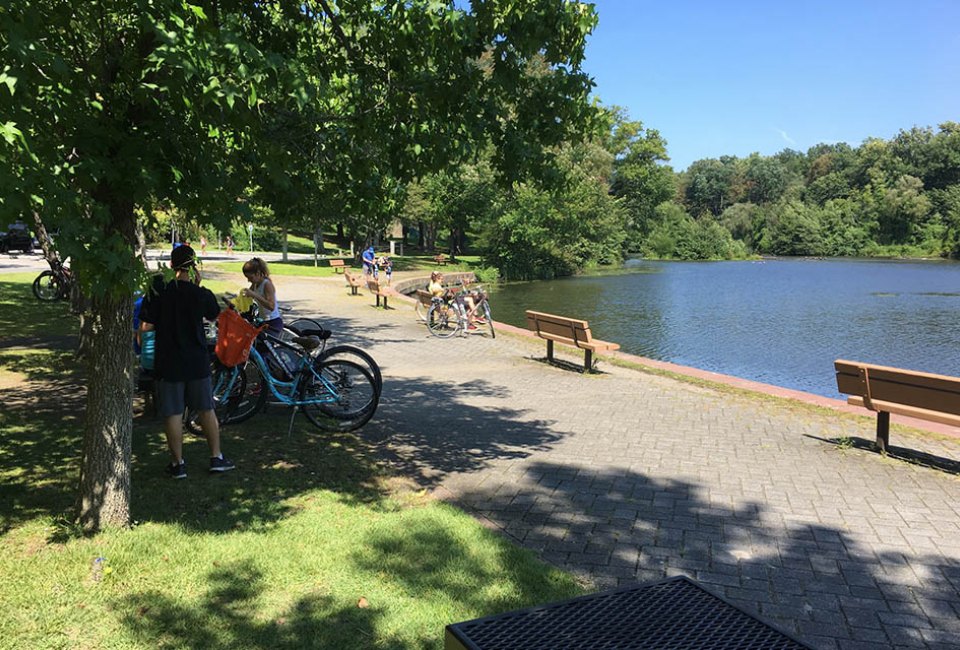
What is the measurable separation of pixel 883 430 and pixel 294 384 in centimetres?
543

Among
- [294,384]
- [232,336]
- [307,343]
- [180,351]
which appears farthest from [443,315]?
[180,351]

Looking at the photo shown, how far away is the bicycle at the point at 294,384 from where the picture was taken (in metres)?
6.41

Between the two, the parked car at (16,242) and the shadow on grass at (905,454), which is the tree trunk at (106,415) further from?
the parked car at (16,242)

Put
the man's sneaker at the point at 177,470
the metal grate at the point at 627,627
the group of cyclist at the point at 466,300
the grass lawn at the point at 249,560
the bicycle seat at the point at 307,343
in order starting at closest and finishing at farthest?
the metal grate at the point at 627,627
the grass lawn at the point at 249,560
the man's sneaker at the point at 177,470
the bicycle seat at the point at 307,343
the group of cyclist at the point at 466,300

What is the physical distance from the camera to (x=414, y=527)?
4.36 metres

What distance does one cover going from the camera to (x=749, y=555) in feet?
13.6

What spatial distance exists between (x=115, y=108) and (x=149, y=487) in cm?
256

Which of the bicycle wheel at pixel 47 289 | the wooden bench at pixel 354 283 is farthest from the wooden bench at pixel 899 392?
the wooden bench at pixel 354 283

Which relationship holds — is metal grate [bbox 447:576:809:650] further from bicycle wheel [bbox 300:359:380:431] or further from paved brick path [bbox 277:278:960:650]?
bicycle wheel [bbox 300:359:380:431]

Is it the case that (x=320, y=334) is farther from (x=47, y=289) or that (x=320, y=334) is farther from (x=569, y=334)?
(x=47, y=289)

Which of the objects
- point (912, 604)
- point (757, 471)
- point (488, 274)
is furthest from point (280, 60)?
point (488, 274)

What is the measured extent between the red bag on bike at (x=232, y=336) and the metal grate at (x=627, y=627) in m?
4.44

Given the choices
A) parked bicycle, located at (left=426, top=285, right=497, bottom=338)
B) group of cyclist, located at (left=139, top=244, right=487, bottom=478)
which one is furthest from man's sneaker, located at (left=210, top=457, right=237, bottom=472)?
parked bicycle, located at (left=426, top=285, right=497, bottom=338)

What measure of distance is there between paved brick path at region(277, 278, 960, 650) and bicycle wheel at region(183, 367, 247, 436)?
1.26 meters
